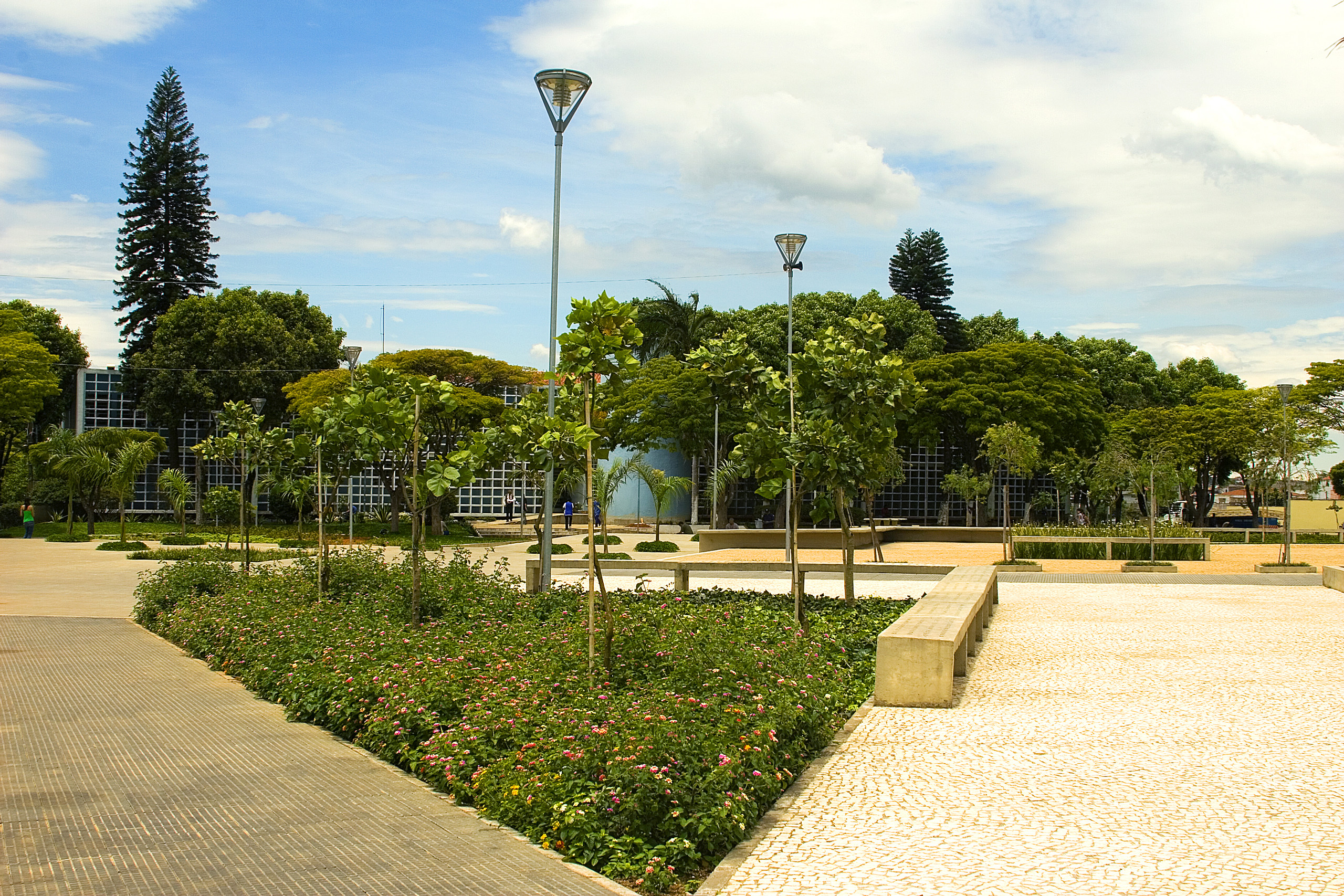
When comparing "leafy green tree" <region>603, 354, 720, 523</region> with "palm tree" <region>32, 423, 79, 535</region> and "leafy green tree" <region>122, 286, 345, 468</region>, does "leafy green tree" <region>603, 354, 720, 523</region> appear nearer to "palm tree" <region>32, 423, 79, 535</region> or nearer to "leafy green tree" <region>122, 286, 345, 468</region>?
"leafy green tree" <region>122, 286, 345, 468</region>

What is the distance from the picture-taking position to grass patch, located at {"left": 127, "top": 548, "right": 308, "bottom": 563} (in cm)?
1466

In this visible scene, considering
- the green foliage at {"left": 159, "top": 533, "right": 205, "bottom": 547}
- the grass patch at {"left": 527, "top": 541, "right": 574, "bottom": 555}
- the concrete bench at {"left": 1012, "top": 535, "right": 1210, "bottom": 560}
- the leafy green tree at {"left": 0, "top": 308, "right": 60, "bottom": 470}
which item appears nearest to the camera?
the concrete bench at {"left": 1012, "top": 535, "right": 1210, "bottom": 560}

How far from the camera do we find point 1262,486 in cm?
3288

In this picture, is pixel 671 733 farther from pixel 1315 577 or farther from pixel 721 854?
pixel 1315 577

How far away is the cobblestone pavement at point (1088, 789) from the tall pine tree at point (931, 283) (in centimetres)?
4626

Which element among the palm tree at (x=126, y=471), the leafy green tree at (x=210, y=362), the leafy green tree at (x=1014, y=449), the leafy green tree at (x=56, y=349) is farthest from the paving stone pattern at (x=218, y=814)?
the leafy green tree at (x=56, y=349)

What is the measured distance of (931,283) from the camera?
55.5 m

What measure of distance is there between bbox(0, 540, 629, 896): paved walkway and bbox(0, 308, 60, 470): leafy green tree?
102 ft

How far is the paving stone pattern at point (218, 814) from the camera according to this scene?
414 cm

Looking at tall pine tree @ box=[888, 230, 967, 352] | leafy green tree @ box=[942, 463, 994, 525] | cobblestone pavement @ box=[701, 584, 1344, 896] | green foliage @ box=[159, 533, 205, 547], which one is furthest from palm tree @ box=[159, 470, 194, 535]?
tall pine tree @ box=[888, 230, 967, 352]

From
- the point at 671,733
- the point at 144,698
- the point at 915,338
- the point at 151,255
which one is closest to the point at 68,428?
the point at 151,255

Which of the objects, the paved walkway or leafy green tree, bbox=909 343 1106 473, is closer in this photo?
the paved walkway

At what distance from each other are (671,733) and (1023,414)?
123 ft

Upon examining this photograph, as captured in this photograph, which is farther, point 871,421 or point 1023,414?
point 1023,414
